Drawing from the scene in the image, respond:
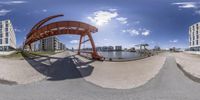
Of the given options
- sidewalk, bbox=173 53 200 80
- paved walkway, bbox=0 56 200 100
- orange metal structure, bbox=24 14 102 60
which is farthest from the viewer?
orange metal structure, bbox=24 14 102 60

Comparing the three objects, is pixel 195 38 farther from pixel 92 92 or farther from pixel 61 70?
pixel 92 92

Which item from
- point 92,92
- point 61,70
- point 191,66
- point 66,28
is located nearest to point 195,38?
point 191,66

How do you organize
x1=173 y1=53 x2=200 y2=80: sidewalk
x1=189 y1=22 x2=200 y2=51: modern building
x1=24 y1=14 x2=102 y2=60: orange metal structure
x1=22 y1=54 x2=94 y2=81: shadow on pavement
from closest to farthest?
x1=22 y1=54 x2=94 y2=81: shadow on pavement < x1=173 y1=53 x2=200 y2=80: sidewalk < x1=24 y1=14 x2=102 y2=60: orange metal structure < x1=189 y1=22 x2=200 y2=51: modern building

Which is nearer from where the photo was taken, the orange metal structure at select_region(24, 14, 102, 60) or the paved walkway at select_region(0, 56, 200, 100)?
the paved walkway at select_region(0, 56, 200, 100)

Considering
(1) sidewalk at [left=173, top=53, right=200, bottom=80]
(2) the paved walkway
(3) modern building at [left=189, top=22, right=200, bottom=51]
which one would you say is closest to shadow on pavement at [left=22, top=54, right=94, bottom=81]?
(2) the paved walkway

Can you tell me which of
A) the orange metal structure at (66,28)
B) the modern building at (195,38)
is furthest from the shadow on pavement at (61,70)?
the modern building at (195,38)

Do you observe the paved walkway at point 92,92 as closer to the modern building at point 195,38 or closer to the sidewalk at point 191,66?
the sidewalk at point 191,66

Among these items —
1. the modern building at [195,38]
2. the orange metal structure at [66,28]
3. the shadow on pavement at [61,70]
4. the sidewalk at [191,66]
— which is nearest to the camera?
the shadow on pavement at [61,70]

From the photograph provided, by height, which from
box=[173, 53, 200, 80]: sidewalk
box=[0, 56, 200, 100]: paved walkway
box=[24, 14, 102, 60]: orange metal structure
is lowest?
box=[0, 56, 200, 100]: paved walkway

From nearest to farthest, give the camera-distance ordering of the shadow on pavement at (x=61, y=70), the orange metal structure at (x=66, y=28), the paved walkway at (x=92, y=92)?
the paved walkway at (x=92, y=92) < the shadow on pavement at (x=61, y=70) < the orange metal structure at (x=66, y=28)

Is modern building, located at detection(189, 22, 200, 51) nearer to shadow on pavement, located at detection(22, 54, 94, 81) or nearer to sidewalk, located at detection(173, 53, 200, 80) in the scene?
sidewalk, located at detection(173, 53, 200, 80)

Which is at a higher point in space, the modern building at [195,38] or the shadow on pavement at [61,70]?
the modern building at [195,38]

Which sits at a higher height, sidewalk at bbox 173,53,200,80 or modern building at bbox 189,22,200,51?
modern building at bbox 189,22,200,51

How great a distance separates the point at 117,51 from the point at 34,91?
28.3 m
